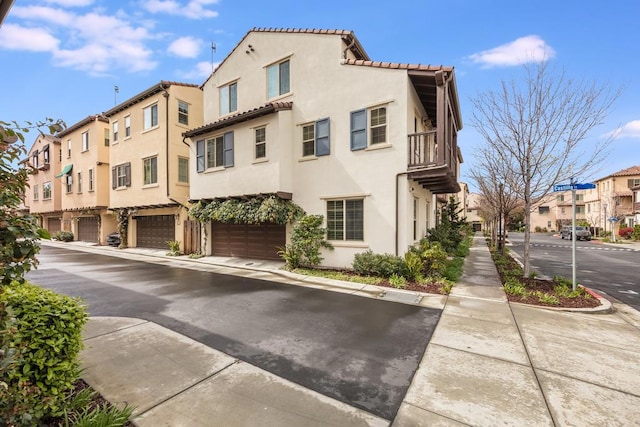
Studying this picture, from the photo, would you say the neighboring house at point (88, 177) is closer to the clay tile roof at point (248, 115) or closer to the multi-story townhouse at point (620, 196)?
the clay tile roof at point (248, 115)

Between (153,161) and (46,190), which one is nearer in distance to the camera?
(153,161)

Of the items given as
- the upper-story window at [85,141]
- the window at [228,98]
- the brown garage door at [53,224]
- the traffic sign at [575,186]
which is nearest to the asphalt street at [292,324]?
the traffic sign at [575,186]

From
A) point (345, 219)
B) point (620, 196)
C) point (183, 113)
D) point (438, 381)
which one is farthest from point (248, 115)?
point (620, 196)

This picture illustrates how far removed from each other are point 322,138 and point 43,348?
10.9 metres

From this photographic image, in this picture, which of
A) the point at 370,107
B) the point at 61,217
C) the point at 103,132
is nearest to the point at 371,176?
the point at 370,107

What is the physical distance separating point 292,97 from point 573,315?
12.5 m

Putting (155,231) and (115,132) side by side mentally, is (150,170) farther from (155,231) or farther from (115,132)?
(115,132)

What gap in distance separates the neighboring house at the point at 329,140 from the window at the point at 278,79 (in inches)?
2.0

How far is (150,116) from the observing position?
736 inches

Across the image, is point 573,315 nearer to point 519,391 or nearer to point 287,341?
point 519,391

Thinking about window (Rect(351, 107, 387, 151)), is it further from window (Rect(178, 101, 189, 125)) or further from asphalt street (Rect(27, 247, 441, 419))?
window (Rect(178, 101, 189, 125))

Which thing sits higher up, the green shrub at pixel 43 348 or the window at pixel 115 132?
the window at pixel 115 132

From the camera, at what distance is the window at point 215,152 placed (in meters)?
14.6

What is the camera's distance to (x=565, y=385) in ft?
12.7
